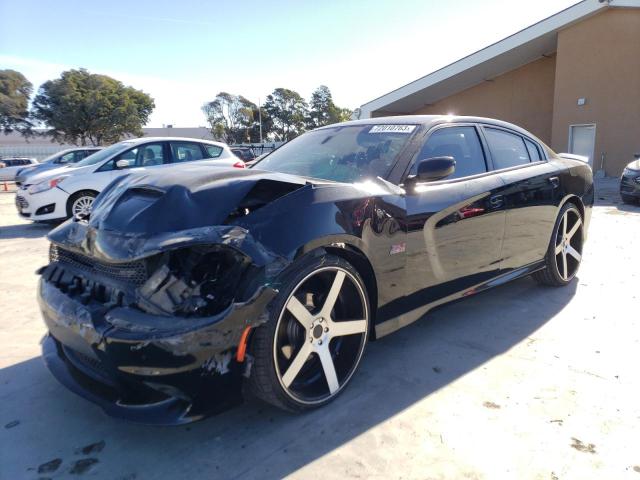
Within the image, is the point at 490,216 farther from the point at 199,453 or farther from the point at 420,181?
the point at 199,453

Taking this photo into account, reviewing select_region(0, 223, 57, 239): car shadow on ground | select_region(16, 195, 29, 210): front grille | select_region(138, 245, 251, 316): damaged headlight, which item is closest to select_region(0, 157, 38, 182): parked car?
select_region(0, 223, 57, 239): car shadow on ground

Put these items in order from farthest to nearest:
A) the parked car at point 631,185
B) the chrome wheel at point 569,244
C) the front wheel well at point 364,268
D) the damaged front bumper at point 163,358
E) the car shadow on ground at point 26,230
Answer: the parked car at point 631,185 → the car shadow on ground at point 26,230 → the chrome wheel at point 569,244 → the front wheel well at point 364,268 → the damaged front bumper at point 163,358

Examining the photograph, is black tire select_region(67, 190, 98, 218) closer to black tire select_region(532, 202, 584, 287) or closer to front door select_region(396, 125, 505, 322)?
front door select_region(396, 125, 505, 322)

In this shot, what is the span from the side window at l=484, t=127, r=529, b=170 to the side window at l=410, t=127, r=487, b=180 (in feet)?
0.58

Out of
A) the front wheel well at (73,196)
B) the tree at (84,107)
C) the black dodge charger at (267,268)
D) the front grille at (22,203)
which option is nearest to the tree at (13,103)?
the tree at (84,107)

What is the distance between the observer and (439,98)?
23406 millimetres

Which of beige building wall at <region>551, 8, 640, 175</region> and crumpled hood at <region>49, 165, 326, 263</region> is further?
beige building wall at <region>551, 8, 640, 175</region>

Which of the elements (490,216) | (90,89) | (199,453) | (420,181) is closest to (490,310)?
(490,216)

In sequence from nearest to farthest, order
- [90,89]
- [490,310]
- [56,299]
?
[56,299], [490,310], [90,89]

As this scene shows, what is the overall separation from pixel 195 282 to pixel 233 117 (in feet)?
209

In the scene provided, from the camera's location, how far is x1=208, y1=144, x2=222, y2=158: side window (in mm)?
8773

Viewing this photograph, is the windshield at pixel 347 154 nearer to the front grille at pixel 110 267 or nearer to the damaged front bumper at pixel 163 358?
the damaged front bumper at pixel 163 358

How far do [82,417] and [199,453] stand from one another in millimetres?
734

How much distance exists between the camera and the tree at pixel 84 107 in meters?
33.7
